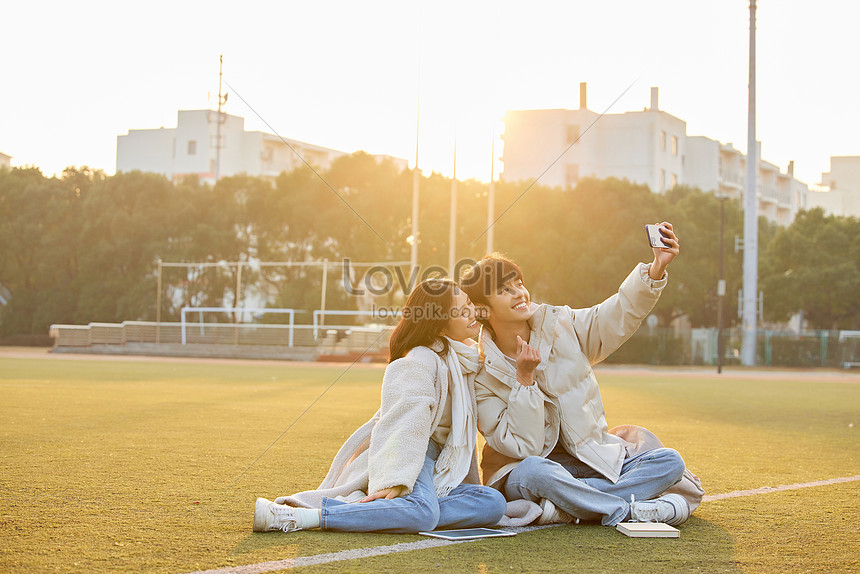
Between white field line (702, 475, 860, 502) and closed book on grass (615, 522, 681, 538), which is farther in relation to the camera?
white field line (702, 475, 860, 502)

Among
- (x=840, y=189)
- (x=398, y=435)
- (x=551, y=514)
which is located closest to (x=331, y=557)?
(x=398, y=435)

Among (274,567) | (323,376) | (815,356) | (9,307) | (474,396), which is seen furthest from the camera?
(9,307)

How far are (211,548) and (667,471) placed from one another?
2.26m

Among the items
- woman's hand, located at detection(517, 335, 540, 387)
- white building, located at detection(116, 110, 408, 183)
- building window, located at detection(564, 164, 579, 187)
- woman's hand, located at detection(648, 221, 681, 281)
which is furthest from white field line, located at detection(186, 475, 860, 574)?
white building, located at detection(116, 110, 408, 183)

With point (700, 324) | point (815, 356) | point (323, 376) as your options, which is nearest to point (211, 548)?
point (323, 376)

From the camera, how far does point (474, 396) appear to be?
4.62 meters

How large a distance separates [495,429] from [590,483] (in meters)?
0.56

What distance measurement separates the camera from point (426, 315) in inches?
178

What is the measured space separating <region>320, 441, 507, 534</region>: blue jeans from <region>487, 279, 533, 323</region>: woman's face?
2.77 feet

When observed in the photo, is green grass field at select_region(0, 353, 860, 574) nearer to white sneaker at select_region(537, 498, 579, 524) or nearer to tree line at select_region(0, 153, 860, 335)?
white sneaker at select_region(537, 498, 579, 524)

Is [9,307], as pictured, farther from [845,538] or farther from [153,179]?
[845,538]

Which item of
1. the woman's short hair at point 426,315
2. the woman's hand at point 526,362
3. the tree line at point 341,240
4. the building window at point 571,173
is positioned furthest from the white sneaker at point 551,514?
the building window at point 571,173

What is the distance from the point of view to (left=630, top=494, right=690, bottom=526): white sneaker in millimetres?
4492

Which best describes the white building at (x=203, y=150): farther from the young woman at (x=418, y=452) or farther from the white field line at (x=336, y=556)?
the white field line at (x=336, y=556)
